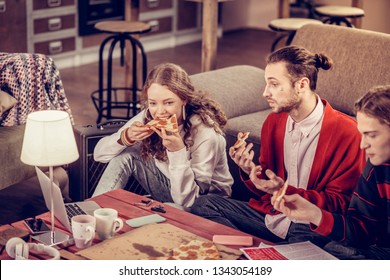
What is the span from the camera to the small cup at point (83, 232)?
7.98ft

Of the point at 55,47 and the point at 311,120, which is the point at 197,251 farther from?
the point at 55,47

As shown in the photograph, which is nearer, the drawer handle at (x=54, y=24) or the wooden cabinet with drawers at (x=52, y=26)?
the wooden cabinet with drawers at (x=52, y=26)

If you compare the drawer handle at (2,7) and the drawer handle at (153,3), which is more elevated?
the drawer handle at (2,7)

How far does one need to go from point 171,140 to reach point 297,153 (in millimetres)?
503

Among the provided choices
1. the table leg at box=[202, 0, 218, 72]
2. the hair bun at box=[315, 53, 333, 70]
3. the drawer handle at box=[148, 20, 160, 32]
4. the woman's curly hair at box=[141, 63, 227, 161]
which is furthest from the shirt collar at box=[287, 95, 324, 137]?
the drawer handle at box=[148, 20, 160, 32]

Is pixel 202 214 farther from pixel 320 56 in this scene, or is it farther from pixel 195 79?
pixel 195 79

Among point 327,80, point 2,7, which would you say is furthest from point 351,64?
point 2,7

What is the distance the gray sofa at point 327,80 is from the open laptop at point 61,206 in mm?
1270

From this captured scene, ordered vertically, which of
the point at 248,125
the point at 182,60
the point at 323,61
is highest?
the point at 323,61

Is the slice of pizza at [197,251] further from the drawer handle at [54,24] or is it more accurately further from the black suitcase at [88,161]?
the drawer handle at [54,24]

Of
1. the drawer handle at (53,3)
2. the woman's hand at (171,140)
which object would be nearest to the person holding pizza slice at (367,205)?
the woman's hand at (171,140)

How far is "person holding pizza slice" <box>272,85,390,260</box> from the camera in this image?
7.89 feet

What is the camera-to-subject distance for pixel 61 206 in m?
2.51
